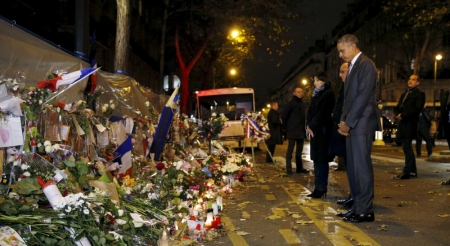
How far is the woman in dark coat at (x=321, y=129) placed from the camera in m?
8.33

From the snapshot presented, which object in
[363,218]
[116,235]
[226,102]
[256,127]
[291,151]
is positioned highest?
[226,102]

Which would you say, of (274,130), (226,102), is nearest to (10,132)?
(274,130)

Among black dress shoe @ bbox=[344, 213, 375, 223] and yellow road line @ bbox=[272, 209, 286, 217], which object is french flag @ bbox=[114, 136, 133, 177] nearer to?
yellow road line @ bbox=[272, 209, 286, 217]

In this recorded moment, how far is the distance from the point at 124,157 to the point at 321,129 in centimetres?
310

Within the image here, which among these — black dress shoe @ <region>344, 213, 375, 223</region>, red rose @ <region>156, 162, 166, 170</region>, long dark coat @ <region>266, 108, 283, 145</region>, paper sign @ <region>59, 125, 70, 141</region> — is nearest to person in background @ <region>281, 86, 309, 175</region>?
long dark coat @ <region>266, 108, 283, 145</region>

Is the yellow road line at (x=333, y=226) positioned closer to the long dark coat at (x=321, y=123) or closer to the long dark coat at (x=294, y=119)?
the long dark coat at (x=321, y=123)

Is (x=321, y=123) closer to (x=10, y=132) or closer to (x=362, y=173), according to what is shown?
(x=362, y=173)

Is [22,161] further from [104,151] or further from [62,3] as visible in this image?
[62,3]

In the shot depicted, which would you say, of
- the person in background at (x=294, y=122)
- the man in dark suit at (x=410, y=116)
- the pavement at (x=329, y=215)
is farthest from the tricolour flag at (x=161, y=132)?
the man in dark suit at (x=410, y=116)

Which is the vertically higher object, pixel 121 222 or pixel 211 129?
pixel 211 129

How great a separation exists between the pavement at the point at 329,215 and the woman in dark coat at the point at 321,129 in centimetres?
32

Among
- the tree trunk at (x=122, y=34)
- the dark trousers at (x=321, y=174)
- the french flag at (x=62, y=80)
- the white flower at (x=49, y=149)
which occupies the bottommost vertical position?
the dark trousers at (x=321, y=174)

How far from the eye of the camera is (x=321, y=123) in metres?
8.52

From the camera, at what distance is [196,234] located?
576cm
